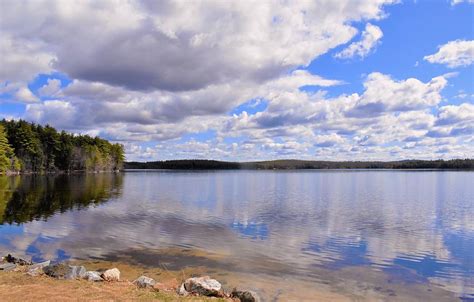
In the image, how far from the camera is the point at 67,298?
11.4 m

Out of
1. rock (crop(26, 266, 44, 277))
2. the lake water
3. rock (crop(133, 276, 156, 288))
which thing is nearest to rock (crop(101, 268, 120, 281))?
rock (crop(133, 276, 156, 288))

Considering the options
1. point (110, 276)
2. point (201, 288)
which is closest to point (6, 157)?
point (110, 276)

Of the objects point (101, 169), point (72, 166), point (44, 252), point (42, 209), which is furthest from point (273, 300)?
point (101, 169)

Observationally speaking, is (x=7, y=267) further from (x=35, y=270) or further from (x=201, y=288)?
(x=201, y=288)

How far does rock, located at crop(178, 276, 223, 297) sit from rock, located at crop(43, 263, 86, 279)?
4.14 metres

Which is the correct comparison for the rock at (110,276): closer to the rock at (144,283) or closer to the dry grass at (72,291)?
the dry grass at (72,291)

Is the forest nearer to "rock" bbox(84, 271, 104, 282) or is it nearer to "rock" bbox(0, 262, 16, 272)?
"rock" bbox(0, 262, 16, 272)

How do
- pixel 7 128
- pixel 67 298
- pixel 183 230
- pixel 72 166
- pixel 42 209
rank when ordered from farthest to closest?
pixel 72 166, pixel 7 128, pixel 42 209, pixel 183 230, pixel 67 298

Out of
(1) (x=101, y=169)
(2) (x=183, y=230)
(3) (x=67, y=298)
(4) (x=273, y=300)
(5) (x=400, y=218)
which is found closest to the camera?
(3) (x=67, y=298)

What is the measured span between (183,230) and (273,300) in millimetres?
14962

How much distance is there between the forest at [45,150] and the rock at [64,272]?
10301 cm

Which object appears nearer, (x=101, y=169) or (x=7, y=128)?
(x=7, y=128)

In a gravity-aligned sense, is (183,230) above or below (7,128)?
below

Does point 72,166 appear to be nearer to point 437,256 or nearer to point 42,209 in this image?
point 42,209
